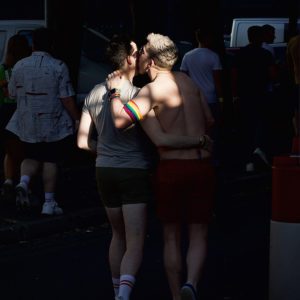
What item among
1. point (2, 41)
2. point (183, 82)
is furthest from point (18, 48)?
point (183, 82)

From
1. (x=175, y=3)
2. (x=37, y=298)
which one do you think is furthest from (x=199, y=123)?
(x=175, y=3)

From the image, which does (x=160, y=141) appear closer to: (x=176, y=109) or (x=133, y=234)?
(x=176, y=109)

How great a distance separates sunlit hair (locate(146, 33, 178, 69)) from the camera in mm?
6602

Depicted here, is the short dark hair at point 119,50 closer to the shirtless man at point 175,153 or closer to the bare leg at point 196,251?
the shirtless man at point 175,153

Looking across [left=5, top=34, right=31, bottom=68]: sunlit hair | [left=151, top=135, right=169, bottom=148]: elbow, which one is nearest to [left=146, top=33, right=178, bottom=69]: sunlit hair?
[left=151, top=135, right=169, bottom=148]: elbow

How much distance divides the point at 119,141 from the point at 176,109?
0.40 metres

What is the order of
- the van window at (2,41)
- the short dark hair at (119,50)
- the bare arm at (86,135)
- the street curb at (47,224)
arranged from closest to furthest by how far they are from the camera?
the short dark hair at (119,50)
the bare arm at (86,135)
the street curb at (47,224)
the van window at (2,41)

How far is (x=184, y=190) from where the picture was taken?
666 cm

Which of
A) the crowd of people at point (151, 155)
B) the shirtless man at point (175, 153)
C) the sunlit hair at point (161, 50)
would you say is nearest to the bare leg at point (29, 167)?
the crowd of people at point (151, 155)

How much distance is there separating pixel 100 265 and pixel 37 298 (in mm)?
1169

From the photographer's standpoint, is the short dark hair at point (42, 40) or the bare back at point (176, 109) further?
the short dark hair at point (42, 40)

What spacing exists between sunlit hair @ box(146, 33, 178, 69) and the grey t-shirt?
0.28 m

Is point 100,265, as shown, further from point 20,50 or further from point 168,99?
point 20,50

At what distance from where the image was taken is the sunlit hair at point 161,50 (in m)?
6.60
